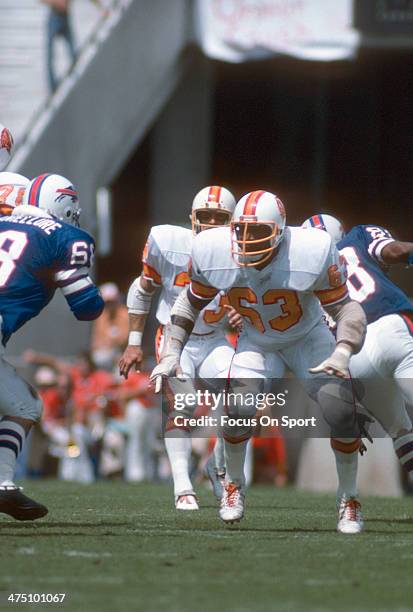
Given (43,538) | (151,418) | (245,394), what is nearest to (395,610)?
(43,538)

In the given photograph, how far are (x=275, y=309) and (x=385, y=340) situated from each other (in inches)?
28.5

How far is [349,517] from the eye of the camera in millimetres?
6012

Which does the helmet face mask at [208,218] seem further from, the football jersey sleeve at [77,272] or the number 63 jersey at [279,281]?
the football jersey sleeve at [77,272]

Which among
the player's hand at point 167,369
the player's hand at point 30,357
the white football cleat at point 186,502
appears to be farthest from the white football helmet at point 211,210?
the player's hand at point 30,357

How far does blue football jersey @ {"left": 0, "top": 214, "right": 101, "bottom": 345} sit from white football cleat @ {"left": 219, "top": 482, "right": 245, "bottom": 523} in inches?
42.5

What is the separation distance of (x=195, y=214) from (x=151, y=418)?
5.58m

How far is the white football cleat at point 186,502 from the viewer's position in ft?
23.8

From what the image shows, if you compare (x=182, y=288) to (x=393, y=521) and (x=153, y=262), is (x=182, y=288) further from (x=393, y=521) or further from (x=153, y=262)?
(x=393, y=521)

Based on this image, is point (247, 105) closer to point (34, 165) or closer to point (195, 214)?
point (34, 165)

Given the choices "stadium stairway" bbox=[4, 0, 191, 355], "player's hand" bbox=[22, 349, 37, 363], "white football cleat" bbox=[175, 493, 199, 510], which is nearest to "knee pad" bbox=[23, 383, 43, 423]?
"white football cleat" bbox=[175, 493, 199, 510]

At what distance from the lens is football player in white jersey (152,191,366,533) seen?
6.00 metres

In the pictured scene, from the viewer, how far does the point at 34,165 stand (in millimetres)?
13953

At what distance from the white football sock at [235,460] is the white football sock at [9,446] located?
98cm

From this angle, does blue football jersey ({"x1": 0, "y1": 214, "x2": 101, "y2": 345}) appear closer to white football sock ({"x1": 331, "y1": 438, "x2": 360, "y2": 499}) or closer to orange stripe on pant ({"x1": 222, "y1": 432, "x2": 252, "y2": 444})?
orange stripe on pant ({"x1": 222, "y1": 432, "x2": 252, "y2": 444})
